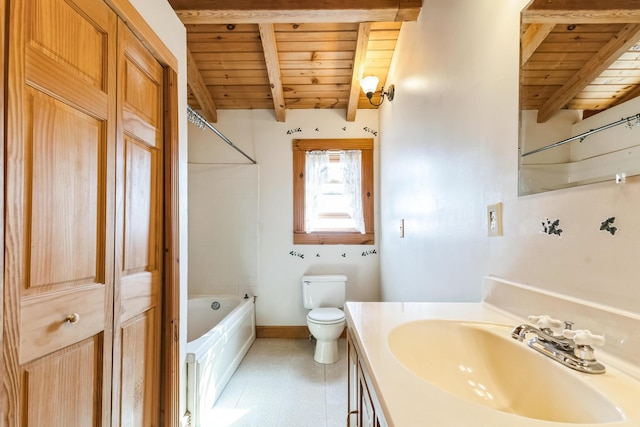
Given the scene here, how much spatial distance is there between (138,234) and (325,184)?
7.22 ft

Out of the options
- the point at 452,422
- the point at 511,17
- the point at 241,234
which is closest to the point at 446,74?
the point at 511,17

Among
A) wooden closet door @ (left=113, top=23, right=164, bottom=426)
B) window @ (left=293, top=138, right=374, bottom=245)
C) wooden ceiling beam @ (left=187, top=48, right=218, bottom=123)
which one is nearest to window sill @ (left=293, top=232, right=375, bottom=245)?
window @ (left=293, top=138, right=374, bottom=245)

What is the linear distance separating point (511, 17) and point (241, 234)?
2.73 meters

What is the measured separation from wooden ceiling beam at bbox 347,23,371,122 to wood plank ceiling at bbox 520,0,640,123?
1579 millimetres

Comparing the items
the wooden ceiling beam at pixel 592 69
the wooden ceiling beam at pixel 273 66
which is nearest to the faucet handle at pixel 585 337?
the wooden ceiling beam at pixel 592 69

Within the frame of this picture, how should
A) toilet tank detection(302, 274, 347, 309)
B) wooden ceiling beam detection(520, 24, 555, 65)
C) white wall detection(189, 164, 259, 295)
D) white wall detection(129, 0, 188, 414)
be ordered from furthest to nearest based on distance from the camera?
white wall detection(189, 164, 259, 295) < toilet tank detection(302, 274, 347, 309) < white wall detection(129, 0, 188, 414) < wooden ceiling beam detection(520, 24, 555, 65)

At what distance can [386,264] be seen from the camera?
112 inches

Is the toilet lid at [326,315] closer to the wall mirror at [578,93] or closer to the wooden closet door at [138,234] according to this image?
the wooden closet door at [138,234]

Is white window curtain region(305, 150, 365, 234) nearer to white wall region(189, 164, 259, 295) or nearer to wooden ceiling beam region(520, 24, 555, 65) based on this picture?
white wall region(189, 164, 259, 295)

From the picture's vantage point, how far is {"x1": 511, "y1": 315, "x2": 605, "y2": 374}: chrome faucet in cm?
60

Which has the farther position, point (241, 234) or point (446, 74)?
point (241, 234)

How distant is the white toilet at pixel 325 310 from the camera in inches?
97.3

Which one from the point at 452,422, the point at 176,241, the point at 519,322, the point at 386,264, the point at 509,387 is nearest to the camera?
the point at 452,422

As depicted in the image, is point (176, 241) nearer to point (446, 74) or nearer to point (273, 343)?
point (446, 74)
